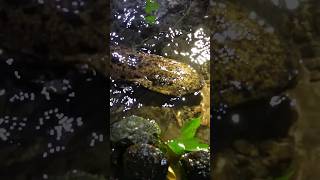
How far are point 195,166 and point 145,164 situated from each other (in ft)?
0.86

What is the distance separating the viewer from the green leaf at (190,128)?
233 cm

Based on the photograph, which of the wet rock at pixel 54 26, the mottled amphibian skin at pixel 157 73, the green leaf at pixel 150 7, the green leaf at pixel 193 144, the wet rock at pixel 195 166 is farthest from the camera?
the green leaf at pixel 150 7

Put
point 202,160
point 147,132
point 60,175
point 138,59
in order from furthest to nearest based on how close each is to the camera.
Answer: point 138,59
point 147,132
point 202,160
point 60,175

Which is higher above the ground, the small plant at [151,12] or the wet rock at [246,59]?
the wet rock at [246,59]

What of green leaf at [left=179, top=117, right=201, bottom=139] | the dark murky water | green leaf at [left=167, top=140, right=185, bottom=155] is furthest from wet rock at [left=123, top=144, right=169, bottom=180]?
the dark murky water

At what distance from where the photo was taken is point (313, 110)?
170 centimetres

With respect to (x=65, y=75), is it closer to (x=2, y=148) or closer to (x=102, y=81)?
(x=102, y=81)

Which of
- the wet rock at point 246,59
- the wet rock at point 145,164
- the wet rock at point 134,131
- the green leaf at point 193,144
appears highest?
the wet rock at point 246,59

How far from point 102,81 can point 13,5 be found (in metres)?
0.45

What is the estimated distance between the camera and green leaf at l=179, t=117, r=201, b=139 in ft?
7.66

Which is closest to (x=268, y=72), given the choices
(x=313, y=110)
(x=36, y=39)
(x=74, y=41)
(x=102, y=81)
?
(x=313, y=110)

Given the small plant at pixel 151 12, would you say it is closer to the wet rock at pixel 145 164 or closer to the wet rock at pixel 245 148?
the wet rock at pixel 145 164

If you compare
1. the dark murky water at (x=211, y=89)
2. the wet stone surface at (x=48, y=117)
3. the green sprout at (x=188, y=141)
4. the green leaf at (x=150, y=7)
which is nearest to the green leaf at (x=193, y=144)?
the green sprout at (x=188, y=141)

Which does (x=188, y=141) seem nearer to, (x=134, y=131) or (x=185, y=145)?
(x=185, y=145)
